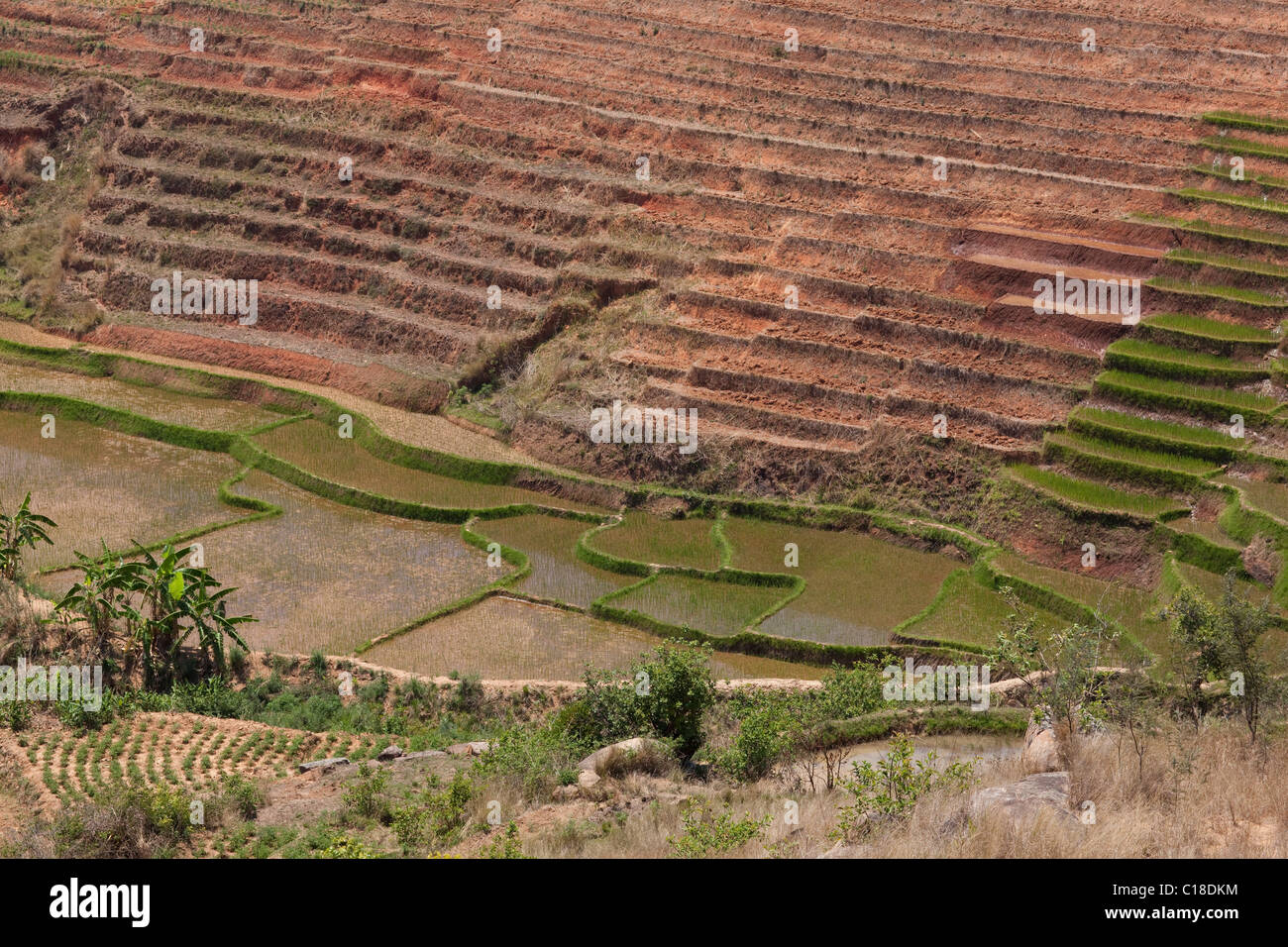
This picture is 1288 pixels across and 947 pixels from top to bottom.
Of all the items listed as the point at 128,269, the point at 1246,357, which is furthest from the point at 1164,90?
the point at 128,269

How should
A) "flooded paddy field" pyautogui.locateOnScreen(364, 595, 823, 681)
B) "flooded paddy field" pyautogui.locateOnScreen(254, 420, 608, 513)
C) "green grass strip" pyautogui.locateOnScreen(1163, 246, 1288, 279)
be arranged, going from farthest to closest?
"green grass strip" pyautogui.locateOnScreen(1163, 246, 1288, 279)
"flooded paddy field" pyautogui.locateOnScreen(254, 420, 608, 513)
"flooded paddy field" pyautogui.locateOnScreen(364, 595, 823, 681)

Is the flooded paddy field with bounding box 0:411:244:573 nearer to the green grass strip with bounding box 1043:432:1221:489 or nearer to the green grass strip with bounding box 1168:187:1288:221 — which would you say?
the green grass strip with bounding box 1043:432:1221:489

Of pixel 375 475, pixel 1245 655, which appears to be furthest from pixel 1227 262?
pixel 375 475

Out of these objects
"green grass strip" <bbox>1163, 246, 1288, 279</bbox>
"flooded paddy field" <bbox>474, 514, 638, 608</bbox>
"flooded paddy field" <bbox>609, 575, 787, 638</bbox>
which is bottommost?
"flooded paddy field" <bbox>609, 575, 787, 638</bbox>

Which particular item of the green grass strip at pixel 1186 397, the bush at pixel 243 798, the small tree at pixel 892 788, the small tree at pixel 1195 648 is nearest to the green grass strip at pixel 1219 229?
the green grass strip at pixel 1186 397

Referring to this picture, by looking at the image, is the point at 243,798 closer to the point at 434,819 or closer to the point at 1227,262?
the point at 434,819

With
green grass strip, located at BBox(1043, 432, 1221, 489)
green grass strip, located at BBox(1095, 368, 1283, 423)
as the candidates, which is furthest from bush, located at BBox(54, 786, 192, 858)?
green grass strip, located at BBox(1095, 368, 1283, 423)
